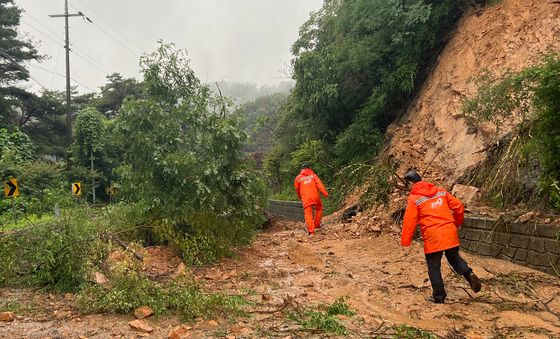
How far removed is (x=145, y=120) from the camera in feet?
22.3

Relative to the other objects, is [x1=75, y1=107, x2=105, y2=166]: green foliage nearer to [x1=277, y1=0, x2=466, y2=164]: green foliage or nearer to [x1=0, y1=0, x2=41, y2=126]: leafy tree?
[x1=0, y1=0, x2=41, y2=126]: leafy tree

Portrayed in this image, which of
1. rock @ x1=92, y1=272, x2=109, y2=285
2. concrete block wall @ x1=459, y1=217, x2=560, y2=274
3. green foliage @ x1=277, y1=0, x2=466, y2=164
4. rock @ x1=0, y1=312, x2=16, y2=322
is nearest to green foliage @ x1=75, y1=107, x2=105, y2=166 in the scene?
green foliage @ x1=277, y1=0, x2=466, y2=164

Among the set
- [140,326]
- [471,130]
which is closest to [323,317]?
[140,326]

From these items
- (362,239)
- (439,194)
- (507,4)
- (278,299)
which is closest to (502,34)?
(507,4)

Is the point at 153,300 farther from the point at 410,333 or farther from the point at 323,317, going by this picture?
the point at 410,333

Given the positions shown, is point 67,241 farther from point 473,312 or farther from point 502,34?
point 502,34

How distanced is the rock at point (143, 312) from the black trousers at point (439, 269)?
3.10 metres

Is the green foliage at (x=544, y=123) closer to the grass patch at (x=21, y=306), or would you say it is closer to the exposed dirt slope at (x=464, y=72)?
the exposed dirt slope at (x=464, y=72)

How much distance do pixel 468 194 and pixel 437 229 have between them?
260 cm

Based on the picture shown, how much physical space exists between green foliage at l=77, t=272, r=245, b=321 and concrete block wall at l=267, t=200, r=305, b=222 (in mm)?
10048

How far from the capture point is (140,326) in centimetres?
390

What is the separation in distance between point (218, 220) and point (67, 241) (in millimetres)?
2172

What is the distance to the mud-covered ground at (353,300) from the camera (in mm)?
3982

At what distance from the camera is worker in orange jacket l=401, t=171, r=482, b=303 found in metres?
4.97
